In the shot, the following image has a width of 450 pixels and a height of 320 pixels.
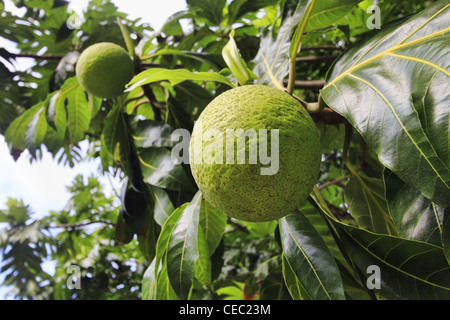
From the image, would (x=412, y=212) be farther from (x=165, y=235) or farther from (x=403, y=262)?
(x=165, y=235)

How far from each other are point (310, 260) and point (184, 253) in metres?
0.30

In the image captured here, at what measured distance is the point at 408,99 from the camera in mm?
Result: 538

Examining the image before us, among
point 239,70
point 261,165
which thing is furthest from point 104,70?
point 261,165

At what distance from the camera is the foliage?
56cm

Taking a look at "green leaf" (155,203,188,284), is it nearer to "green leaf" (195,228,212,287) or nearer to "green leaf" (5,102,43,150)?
"green leaf" (195,228,212,287)

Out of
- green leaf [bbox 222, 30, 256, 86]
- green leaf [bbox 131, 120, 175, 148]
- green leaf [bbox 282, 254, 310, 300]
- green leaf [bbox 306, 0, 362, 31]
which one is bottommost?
green leaf [bbox 282, 254, 310, 300]

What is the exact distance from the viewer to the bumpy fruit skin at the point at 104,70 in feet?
3.77

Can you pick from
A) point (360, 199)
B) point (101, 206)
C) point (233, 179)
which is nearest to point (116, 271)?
point (101, 206)

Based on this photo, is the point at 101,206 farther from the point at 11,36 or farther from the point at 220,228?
the point at 220,228

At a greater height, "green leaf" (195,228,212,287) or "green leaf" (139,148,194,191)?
"green leaf" (139,148,194,191)

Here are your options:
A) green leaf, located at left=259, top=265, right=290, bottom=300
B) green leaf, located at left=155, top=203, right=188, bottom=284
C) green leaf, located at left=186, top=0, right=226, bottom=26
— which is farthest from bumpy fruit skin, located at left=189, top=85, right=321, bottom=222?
green leaf, located at left=186, top=0, right=226, bottom=26

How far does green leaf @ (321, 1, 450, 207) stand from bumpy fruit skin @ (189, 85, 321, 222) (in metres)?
0.09

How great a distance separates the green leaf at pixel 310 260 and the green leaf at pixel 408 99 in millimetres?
258

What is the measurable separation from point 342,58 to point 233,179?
1.21 feet
